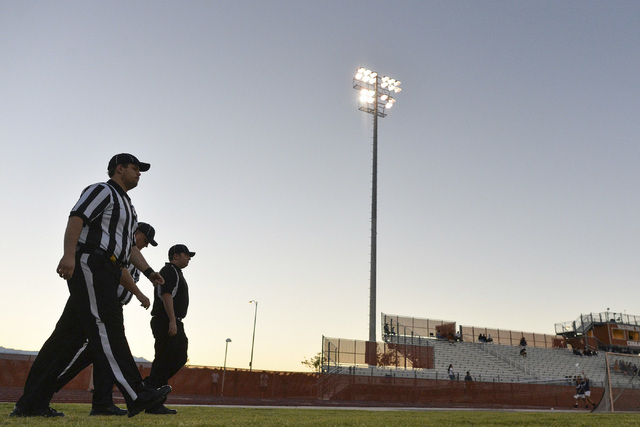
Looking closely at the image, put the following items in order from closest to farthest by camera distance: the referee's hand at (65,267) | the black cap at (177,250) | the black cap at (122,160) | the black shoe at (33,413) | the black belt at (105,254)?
the referee's hand at (65,267)
the black belt at (105,254)
the black shoe at (33,413)
the black cap at (122,160)
the black cap at (177,250)

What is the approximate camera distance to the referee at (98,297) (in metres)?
3.83

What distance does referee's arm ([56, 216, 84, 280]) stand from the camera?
3.69 meters

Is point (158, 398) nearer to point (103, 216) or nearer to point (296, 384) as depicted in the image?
point (103, 216)

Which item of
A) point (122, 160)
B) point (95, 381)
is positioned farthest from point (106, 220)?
point (95, 381)

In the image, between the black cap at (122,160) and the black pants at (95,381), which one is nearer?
the black cap at (122,160)

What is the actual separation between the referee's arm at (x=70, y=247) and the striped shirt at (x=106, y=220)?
0.19ft

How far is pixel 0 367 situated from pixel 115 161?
1517cm

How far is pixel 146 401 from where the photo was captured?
12.5 feet

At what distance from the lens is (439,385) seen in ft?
74.7

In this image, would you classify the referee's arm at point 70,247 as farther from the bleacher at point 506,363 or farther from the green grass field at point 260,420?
the bleacher at point 506,363

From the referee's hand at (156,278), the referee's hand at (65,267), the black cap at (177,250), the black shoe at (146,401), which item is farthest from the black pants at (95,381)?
the black cap at (177,250)

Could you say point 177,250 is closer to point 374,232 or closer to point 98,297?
point 98,297

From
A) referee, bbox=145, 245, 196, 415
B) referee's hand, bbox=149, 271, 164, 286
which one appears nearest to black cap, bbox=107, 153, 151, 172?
referee's hand, bbox=149, 271, 164, 286

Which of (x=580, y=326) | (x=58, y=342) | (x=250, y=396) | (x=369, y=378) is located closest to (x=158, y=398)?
(x=58, y=342)
